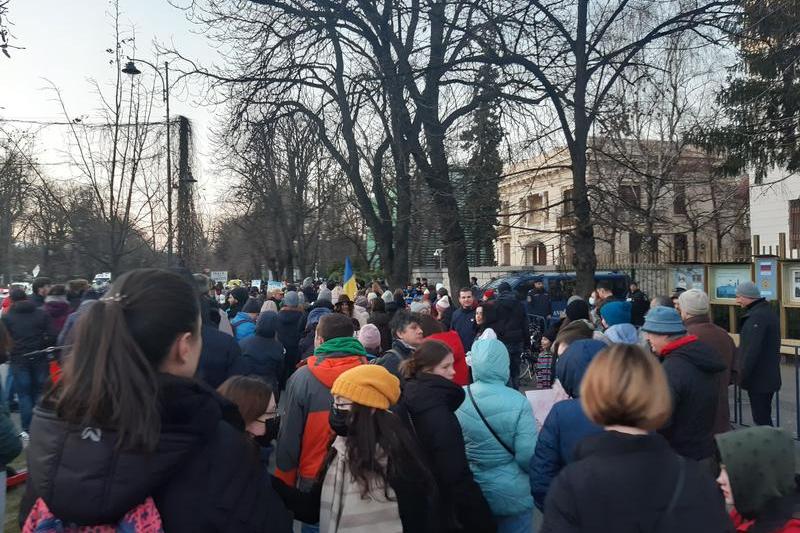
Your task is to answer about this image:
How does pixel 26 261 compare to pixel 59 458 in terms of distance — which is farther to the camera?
pixel 26 261

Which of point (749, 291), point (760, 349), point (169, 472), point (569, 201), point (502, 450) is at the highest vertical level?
point (569, 201)

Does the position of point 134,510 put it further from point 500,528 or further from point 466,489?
point 500,528

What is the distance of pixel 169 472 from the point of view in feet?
5.58

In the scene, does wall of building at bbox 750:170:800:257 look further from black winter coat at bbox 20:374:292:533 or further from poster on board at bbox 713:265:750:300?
black winter coat at bbox 20:374:292:533

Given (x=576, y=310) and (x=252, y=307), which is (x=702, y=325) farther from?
(x=252, y=307)

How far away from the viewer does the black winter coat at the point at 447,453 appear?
3.26 m

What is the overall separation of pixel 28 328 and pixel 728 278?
13400 millimetres

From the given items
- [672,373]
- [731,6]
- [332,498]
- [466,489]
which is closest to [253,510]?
[332,498]

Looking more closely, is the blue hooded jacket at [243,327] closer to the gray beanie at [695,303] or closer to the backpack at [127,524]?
the gray beanie at [695,303]

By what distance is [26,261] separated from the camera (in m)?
40.8

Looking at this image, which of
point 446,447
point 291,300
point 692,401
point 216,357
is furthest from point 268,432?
point 291,300

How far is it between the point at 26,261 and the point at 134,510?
44883 mm

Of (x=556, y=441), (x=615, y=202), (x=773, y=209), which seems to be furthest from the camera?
(x=773, y=209)

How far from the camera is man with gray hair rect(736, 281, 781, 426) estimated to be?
6828mm
